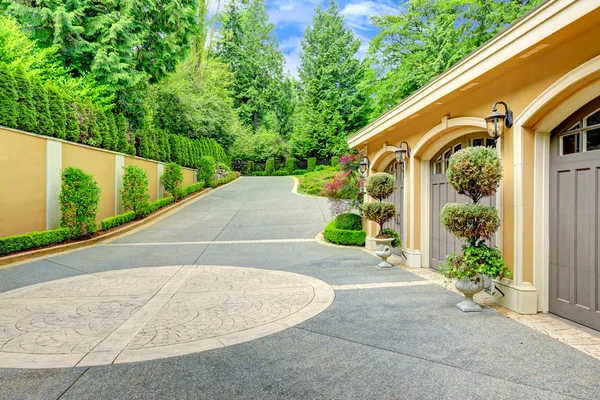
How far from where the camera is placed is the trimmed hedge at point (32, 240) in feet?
26.0

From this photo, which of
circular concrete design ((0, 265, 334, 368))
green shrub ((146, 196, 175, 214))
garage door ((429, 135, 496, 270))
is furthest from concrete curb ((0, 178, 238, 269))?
garage door ((429, 135, 496, 270))

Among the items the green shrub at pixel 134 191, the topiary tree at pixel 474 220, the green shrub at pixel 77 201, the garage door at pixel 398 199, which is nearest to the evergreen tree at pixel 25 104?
the green shrub at pixel 77 201

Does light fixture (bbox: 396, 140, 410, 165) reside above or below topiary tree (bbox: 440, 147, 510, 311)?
above

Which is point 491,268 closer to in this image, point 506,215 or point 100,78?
point 506,215

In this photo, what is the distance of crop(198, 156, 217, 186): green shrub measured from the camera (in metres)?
20.8

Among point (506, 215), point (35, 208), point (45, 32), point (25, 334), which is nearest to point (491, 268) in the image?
point (506, 215)

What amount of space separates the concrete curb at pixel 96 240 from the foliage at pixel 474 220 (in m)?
9.15

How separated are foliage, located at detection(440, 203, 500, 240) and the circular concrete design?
6.74 feet

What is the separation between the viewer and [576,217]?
3.85 m

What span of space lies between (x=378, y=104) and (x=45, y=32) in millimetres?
16379

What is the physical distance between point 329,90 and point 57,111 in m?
23.6

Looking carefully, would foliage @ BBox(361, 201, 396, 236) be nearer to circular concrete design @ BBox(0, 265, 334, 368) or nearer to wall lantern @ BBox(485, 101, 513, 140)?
circular concrete design @ BBox(0, 265, 334, 368)

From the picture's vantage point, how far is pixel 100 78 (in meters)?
12.7

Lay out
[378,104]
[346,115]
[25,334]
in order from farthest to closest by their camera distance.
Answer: [346,115] → [378,104] → [25,334]
